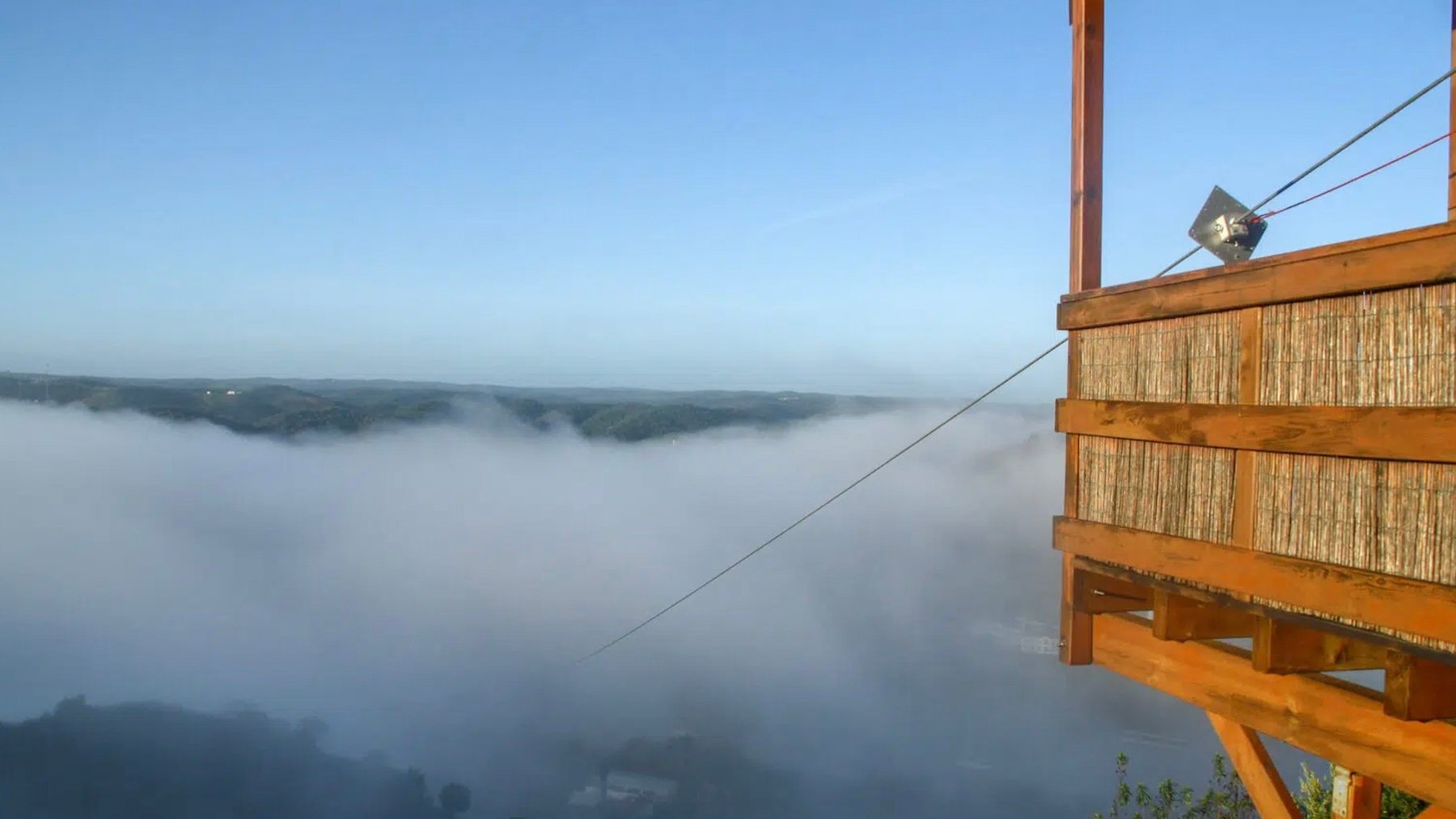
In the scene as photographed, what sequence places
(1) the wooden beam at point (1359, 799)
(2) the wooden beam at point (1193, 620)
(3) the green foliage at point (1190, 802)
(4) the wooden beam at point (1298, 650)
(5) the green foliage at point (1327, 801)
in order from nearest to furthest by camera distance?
(4) the wooden beam at point (1298, 650) < (2) the wooden beam at point (1193, 620) < (1) the wooden beam at point (1359, 799) < (5) the green foliage at point (1327, 801) < (3) the green foliage at point (1190, 802)

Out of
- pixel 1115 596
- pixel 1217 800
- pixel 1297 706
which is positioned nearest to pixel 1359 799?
pixel 1115 596

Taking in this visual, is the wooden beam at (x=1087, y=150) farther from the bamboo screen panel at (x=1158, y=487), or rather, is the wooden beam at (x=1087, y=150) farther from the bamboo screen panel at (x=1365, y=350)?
the bamboo screen panel at (x=1365, y=350)

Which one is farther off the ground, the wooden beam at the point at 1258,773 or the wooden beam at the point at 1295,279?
the wooden beam at the point at 1295,279

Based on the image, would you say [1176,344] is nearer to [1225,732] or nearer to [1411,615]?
[1411,615]

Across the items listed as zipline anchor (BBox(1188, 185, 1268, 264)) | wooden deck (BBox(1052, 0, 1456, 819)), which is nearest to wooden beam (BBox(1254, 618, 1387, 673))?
wooden deck (BBox(1052, 0, 1456, 819))

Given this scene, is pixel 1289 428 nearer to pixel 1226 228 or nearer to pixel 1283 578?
pixel 1283 578

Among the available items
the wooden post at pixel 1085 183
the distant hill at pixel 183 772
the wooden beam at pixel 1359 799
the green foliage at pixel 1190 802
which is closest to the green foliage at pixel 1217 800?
the green foliage at pixel 1190 802

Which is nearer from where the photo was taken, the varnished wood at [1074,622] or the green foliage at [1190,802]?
the varnished wood at [1074,622]

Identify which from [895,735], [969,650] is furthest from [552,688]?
[969,650]
